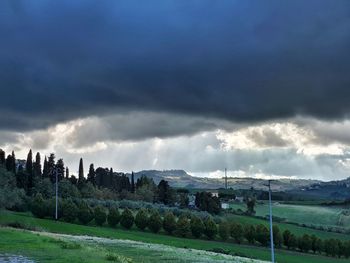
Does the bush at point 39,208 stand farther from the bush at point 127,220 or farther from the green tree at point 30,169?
the green tree at point 30,169

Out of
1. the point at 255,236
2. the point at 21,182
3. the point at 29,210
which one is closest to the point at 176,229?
the point at 255,236

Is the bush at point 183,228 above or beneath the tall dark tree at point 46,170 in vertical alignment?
beneath

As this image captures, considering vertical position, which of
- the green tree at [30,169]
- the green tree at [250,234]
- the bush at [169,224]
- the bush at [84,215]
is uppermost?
the green tree at [30,169]

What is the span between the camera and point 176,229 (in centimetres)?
12069

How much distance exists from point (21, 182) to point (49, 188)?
11.3 meters

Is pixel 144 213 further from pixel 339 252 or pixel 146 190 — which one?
pixel 146 190

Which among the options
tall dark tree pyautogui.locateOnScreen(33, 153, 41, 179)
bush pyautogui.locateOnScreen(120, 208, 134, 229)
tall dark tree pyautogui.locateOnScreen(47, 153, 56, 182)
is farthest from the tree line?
tall dark tree pyautogui.locateOnScreen(47, 153, 56, 182)

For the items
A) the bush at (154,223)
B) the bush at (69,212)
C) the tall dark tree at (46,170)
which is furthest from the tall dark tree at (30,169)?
the bush at (154,223)

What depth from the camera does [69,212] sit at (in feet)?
414

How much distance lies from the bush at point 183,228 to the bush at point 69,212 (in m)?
24.3

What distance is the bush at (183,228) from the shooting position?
4719 inches

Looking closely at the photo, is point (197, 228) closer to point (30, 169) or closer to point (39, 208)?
point (39, 208)

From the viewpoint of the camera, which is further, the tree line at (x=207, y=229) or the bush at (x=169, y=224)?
the bush at (x=169, y=224)

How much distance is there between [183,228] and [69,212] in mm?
27348
